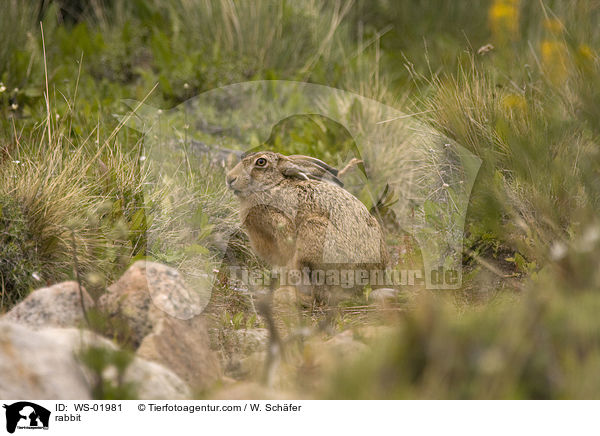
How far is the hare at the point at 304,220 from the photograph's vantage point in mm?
4684

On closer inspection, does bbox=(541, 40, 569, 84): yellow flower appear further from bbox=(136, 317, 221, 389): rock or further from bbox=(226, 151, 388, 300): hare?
bbox=(136, 317, 221, 389): rock

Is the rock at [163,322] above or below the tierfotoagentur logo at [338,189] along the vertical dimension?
below

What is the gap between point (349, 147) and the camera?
6988 millimetres

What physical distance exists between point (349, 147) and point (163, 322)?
383 centimetres

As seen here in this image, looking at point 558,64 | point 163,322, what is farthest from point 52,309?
point 558,64

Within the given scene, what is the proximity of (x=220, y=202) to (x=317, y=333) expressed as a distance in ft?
6.37

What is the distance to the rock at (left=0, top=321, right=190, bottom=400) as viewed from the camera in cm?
292

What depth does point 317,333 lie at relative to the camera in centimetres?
411

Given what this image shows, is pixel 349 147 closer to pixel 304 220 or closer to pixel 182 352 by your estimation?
pixel 304 220
